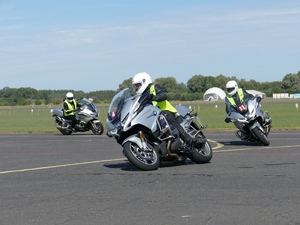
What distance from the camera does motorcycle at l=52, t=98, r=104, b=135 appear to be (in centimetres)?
2700

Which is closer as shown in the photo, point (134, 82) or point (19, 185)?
point (19, 185)

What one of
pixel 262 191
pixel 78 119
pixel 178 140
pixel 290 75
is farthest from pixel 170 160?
pixel 290 75

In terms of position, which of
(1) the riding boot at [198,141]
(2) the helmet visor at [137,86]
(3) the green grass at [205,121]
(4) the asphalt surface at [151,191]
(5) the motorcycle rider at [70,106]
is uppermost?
(2) the helmet visor at [137,86]

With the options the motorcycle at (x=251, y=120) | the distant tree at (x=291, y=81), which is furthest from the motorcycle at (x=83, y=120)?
the distant tree at (x=291, y=81)

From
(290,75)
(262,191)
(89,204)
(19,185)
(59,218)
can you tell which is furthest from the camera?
(290,75)

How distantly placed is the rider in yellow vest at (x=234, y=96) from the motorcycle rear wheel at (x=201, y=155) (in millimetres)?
4359

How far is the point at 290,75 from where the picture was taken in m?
162

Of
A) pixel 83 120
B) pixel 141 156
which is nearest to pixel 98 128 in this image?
pixel 83 120

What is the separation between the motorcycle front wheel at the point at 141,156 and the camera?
39.9ft

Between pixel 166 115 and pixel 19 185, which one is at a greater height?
pixel 166 115

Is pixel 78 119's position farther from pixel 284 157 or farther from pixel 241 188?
pixel 241 188

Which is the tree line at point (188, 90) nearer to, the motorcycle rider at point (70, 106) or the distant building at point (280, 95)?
the distant building at point (280, 95)

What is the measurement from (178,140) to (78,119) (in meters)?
15.0

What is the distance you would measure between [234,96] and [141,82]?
5741mm
